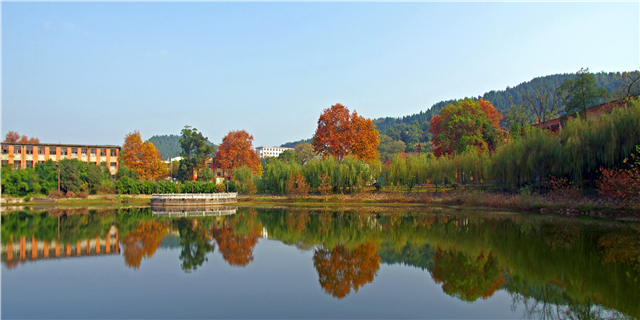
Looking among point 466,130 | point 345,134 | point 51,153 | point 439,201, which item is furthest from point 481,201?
point 51,153

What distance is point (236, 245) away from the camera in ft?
54.9

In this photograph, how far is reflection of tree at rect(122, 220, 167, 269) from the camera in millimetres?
14369

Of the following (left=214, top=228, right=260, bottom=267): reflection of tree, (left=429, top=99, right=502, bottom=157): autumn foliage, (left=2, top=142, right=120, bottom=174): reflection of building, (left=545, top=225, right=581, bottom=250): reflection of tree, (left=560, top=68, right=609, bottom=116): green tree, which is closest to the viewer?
(left=214, top=228, right=260, bottom=267): reflection of tree

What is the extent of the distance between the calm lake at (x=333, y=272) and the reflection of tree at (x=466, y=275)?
57 mm

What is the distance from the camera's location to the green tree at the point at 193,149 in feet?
226

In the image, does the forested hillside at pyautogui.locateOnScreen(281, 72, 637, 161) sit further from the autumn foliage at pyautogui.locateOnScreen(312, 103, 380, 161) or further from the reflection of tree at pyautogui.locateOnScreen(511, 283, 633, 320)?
the reflection of tree at pyautogui.locateOnScreen(511, 283, 633, 320)

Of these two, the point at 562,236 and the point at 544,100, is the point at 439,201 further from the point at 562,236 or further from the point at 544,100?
the point at 544,100

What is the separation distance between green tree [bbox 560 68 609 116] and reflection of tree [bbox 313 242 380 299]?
30.5 metres

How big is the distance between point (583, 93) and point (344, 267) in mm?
33889

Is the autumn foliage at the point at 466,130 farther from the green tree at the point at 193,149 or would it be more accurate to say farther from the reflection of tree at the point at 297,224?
the green tree at the point at 193,149

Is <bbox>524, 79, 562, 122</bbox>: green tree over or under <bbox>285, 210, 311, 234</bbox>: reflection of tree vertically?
over

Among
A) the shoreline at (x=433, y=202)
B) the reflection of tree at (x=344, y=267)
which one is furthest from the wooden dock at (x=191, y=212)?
the reflection of tree at (x=344, y=267)

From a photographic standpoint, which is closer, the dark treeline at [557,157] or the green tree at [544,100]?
the dark treeline at [557,157]

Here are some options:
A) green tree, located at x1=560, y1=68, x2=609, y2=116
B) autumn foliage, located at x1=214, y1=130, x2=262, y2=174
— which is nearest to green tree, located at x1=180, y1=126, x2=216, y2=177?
autumn foliage, located at x1=214, y1=130, x2=262, y2=174
